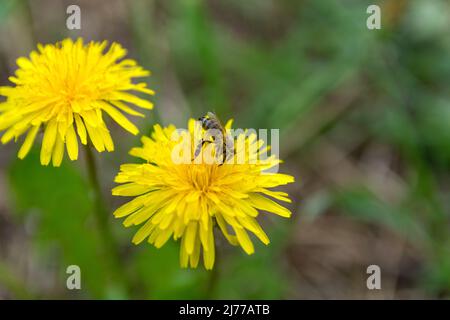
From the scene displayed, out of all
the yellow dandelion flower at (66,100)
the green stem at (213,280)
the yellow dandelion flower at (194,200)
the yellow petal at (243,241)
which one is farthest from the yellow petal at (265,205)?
the yellow dandelion flower at (66,100)

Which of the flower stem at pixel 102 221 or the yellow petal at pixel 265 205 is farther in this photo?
the flower stem at pixel 102 221

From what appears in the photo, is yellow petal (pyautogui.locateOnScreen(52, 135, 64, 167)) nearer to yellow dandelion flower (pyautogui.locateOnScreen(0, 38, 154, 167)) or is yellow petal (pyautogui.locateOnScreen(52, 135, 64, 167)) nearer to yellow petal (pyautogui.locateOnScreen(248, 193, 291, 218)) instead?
yellow dandelion flower (pyautogui.locateOnScreen(0, 38, 154, 167))

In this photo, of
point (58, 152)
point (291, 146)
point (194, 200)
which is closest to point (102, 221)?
point (58, 152)

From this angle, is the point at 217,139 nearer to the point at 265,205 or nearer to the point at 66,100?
the point at 265,205

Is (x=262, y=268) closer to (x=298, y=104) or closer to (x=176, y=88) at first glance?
(x=298, y=104)

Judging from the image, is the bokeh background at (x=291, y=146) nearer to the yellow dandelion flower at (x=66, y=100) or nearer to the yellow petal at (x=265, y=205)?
the yellow petal at (x=265, y=205)
